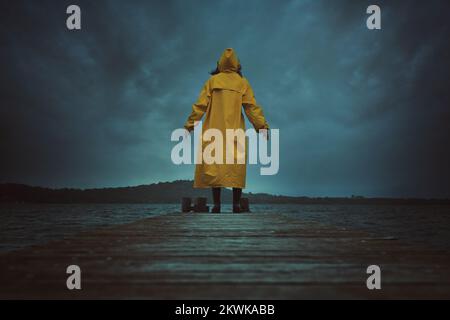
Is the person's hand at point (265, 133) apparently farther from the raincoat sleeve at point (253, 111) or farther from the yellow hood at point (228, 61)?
the yellow hood at point (228, 61)

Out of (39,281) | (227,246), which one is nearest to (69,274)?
(39,281)

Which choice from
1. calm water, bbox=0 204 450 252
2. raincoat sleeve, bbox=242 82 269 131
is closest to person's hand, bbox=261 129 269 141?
raincoat sleeve, bbox=242 82 269 131

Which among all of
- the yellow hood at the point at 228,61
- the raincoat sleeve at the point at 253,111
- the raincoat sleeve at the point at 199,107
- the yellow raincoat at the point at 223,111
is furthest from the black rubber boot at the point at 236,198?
the yellow hood at the point at 228,61

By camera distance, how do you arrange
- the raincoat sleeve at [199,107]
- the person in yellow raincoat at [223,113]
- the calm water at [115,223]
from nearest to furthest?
the person in yellow raincoat at [223,113]
the raincoat sleeve at [199,107]
the calm water at [115,223]

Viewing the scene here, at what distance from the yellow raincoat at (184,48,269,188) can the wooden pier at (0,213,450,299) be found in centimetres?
374

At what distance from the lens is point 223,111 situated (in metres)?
7.18

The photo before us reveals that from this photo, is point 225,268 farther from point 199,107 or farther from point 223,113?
point 199,107

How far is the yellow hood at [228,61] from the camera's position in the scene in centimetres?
728

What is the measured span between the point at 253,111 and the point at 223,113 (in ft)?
2.13

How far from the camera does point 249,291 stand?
1632mm

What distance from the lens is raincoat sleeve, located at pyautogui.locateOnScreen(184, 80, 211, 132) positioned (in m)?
7.19

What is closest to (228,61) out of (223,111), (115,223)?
(223,111)

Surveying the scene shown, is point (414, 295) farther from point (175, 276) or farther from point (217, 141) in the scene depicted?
point (217, 141)

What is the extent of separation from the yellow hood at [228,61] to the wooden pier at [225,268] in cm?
467
